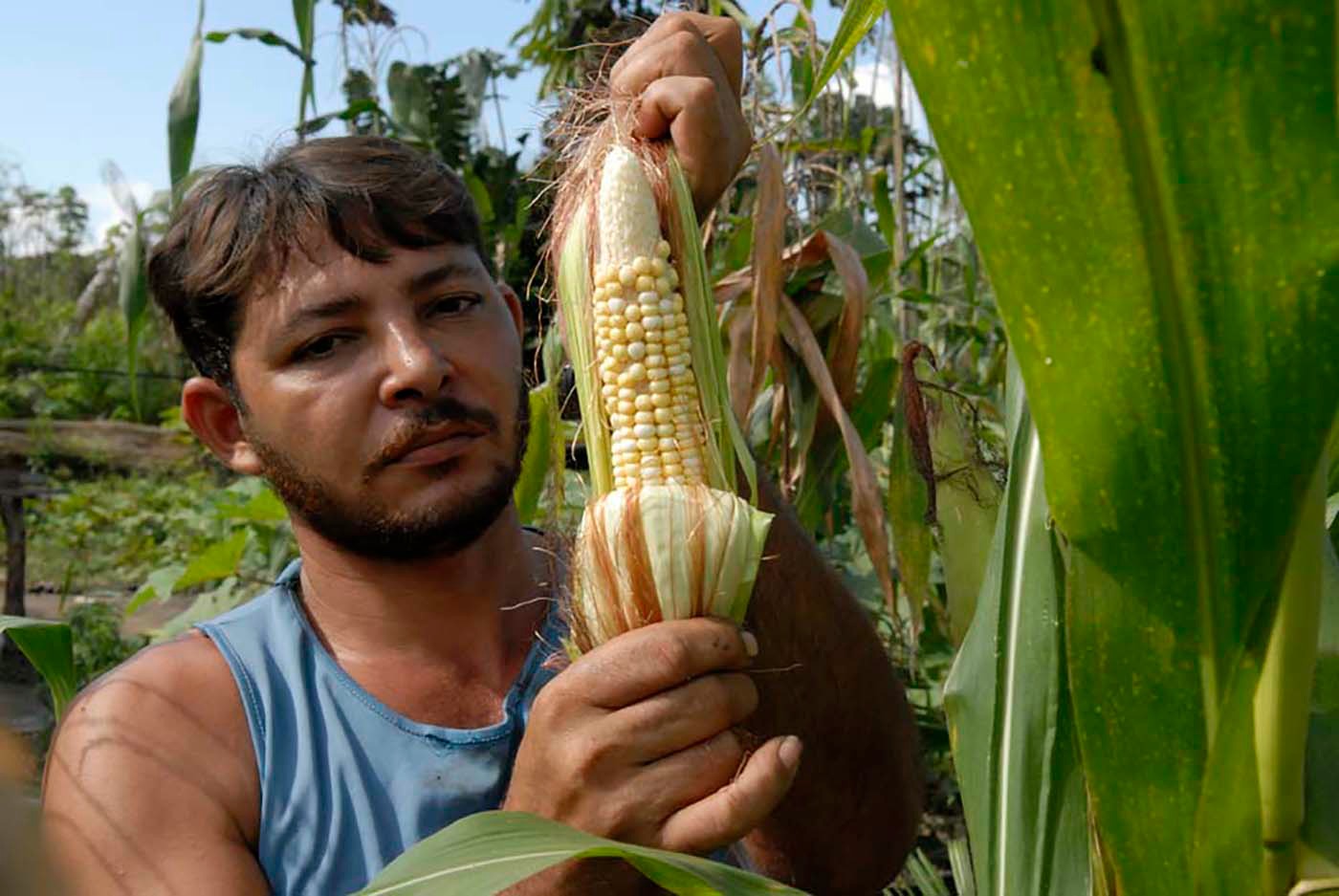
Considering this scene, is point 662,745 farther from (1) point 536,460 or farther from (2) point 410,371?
(1) point 536,460

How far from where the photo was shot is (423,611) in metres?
1.36

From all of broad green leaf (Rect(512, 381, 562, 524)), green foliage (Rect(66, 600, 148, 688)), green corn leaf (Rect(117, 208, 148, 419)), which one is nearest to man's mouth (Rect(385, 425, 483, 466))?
broad green leaf (Rect(512, 381, 562, 524))

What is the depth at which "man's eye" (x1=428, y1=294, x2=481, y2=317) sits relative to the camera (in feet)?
4.25

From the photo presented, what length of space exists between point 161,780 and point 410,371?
48 centimetres

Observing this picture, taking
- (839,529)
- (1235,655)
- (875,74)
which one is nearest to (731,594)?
(1235,655)

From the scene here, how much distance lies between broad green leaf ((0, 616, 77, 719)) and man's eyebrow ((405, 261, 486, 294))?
553mm

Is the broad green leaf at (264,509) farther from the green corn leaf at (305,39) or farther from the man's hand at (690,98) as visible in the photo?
the man's hand at (690,98)

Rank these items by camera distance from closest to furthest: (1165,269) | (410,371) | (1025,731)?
(1165,269), (1025,731), (410,371)

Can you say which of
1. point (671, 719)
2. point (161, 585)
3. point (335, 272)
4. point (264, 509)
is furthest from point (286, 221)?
point (161, 585)

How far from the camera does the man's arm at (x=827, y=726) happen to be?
49.1 inches

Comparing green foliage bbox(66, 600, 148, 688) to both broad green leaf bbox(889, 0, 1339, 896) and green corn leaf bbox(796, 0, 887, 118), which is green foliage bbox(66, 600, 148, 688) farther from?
broad green leaf bbox(889, 0, 1339, 896)

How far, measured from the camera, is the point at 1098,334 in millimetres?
537

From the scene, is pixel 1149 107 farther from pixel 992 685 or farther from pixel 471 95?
pixel 471 95

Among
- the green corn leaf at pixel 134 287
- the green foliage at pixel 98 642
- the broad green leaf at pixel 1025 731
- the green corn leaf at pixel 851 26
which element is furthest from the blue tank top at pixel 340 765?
the green foliage at pixel 98 642
